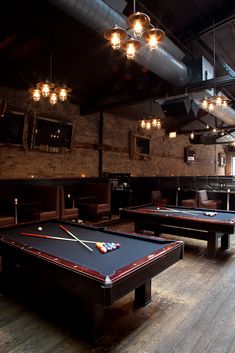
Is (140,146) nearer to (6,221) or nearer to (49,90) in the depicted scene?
(49,90)

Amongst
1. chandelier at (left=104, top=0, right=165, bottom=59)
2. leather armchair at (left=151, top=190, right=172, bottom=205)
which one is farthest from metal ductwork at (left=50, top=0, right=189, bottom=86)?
leather armchair at (left=151, top=190, right=172, bottom=205)

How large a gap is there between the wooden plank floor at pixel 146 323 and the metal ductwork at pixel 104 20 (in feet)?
10.9

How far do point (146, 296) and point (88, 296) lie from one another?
107 centimetres

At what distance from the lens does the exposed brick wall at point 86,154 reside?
5980 mm

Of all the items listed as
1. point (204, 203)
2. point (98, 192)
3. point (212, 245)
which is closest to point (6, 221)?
point (98, 192)

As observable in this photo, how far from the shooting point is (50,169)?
6.70m

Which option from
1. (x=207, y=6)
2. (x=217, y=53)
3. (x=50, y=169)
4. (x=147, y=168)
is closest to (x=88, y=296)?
(x=207, y=6)

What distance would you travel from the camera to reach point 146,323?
2.28m

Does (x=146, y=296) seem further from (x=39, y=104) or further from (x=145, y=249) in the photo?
(x=39, y=104)

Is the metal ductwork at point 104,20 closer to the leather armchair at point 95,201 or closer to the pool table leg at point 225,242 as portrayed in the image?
the pool table leg at point 225,242

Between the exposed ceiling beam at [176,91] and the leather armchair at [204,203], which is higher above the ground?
the exposed ceiling beam at [176,91]

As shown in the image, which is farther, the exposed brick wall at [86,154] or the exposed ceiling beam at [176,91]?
the exposed brick wall at [86,154]

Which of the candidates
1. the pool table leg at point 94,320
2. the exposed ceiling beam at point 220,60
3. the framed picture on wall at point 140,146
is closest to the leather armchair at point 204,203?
the framed picture on wall at point 140,146

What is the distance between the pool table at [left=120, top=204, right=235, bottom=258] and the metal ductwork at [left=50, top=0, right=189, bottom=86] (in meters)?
2.65
